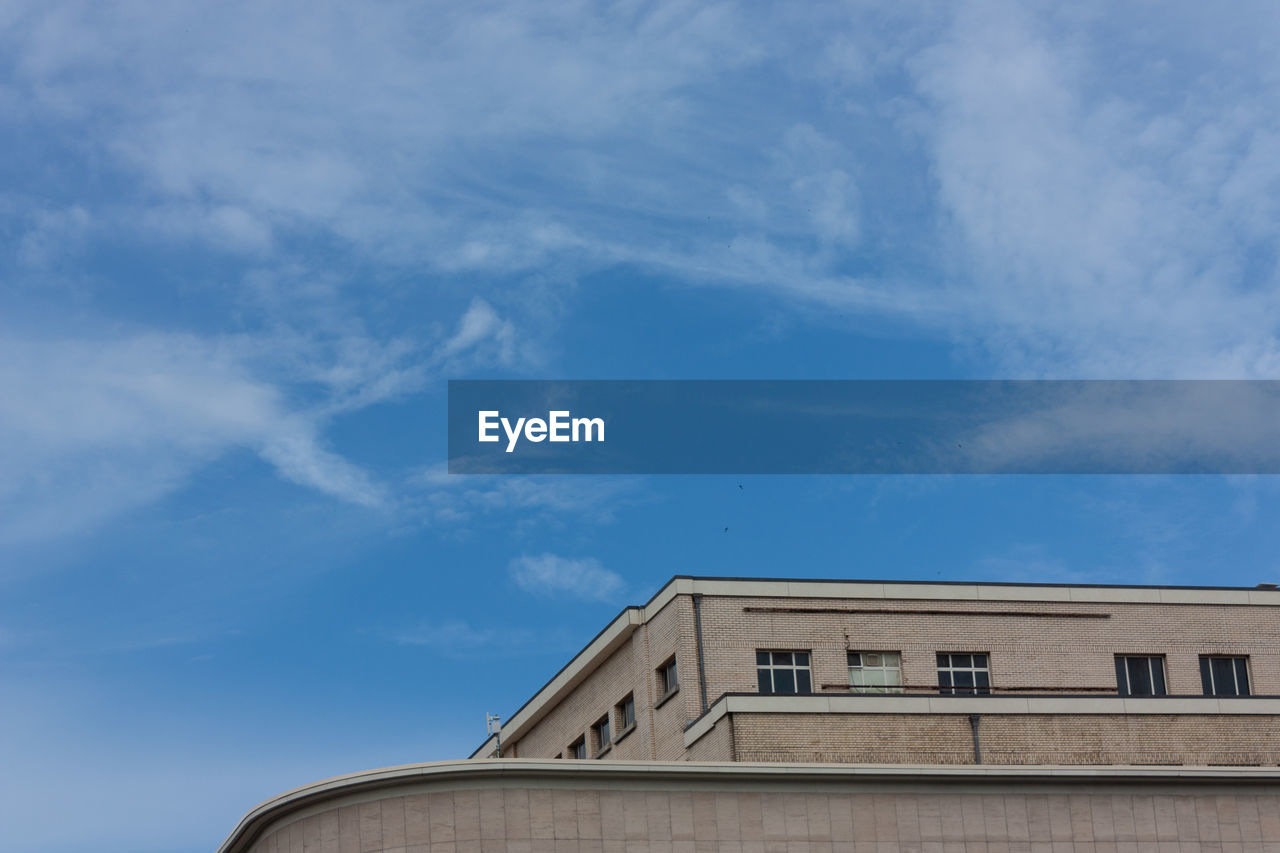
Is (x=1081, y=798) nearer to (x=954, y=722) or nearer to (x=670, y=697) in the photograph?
(x=954, y=722)

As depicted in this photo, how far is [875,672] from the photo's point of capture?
5322 cm

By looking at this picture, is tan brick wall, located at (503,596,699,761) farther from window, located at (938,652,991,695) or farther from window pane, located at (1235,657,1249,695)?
window pane, located at (1235,657,1249,695)

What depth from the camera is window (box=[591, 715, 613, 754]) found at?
58.7 m

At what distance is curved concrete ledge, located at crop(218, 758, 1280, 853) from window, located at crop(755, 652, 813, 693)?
14696mm

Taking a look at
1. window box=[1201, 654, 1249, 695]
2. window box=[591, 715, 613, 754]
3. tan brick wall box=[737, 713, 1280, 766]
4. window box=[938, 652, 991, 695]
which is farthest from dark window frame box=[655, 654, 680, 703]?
window box=[1201, 654, 1249, 695]

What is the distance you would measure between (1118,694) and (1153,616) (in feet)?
9.33

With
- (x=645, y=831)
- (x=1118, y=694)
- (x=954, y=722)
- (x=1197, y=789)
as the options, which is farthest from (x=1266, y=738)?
(x=645, y=831)

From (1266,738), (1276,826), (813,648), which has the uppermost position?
(813,648)

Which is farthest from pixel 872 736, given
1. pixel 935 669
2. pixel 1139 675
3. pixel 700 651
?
pixel 1139 675

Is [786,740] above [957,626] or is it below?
below

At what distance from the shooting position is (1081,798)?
38.4 meters

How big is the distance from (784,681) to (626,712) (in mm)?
7019

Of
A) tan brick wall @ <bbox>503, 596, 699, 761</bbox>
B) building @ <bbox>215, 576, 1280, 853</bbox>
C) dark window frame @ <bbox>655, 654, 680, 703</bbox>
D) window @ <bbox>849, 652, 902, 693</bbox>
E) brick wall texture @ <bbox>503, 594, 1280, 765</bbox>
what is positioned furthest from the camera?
dark window frame @ <bbox>655, 654, 680, 703</bbox>

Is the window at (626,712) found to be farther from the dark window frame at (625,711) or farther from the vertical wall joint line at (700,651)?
the vertical wall joint line at (700,651)
